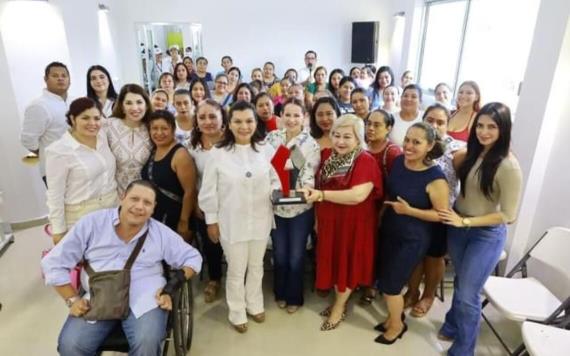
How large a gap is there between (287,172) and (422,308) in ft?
4.69

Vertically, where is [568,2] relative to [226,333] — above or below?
above

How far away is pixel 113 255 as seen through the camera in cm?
180

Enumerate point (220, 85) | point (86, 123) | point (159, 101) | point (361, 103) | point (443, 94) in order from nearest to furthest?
point (86, 123)
point (361, 103)
point (159, 101)
point (443, 94)
point (220, 85)

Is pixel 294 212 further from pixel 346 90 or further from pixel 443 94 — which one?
pixel 443 94

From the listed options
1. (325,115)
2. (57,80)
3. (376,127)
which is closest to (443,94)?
(376,127)

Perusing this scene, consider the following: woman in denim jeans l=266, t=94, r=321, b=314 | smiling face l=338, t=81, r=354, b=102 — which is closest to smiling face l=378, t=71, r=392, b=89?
smiling face l=338, t=81, r=354, b=102

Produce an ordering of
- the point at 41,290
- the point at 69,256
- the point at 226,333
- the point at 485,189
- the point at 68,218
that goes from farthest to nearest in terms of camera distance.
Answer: the point at 41,290 → the point at 226,333 → the point at 68,218 → the point at 485,189 → the point at 69,256

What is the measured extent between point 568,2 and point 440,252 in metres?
1.76

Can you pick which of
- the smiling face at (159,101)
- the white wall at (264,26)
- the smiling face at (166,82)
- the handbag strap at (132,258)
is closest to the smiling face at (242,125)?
the handbag strap at (132,258)

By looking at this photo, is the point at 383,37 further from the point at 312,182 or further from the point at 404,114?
the point at 312,182

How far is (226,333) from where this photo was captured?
2.40 metres

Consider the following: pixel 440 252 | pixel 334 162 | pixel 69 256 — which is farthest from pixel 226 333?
pixel 440 252

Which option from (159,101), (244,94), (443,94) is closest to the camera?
(159,101)

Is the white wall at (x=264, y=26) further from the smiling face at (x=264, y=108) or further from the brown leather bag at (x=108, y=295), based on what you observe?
the brown leather bag at (x=108, y=295)
